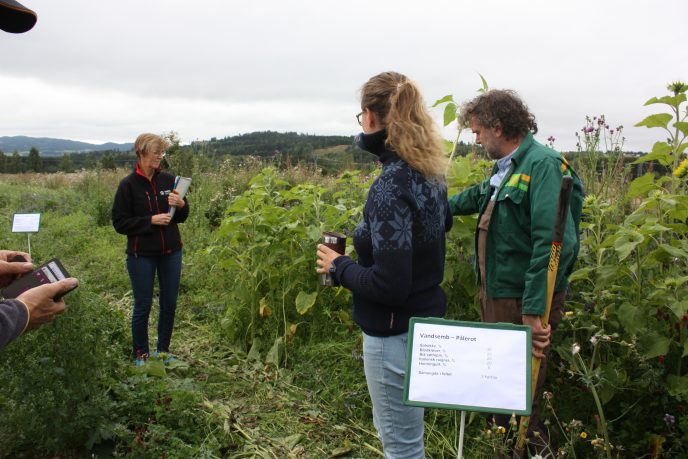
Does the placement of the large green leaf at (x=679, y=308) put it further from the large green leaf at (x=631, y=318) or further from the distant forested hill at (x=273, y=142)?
the distant forested hill at (x=273, y=142)

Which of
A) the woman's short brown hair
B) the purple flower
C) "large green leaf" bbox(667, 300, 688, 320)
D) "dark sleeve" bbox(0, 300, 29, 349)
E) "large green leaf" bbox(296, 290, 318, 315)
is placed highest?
the woman's short brown hair

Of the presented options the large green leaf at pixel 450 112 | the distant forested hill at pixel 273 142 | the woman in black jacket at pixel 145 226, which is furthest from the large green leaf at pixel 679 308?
the distant forested hill at pixel 273 142

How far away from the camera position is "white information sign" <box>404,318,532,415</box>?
1.85 meters

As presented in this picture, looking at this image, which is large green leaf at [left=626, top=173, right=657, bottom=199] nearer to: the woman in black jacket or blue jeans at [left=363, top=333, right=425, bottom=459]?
blue jeans at [left=363, top=333, right=425, bottom=459]

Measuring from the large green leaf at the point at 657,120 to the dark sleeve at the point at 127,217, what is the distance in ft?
11.5

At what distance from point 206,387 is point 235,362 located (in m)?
0.68

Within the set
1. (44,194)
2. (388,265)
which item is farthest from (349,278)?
(44,194)

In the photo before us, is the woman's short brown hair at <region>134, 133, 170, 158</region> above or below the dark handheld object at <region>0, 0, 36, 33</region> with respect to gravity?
below

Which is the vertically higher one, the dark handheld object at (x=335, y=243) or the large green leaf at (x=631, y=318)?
the dark handheld object at (x=335, y=243)

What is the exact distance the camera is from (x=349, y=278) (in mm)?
2156

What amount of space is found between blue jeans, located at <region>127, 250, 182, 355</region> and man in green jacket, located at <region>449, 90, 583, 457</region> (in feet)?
8.78

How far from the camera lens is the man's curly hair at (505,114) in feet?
9.18

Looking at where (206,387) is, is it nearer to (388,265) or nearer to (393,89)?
(388,265)

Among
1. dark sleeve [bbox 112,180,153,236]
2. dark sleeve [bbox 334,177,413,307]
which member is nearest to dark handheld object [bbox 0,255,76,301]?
dark sleeve [bbox 334,177,413,307]
